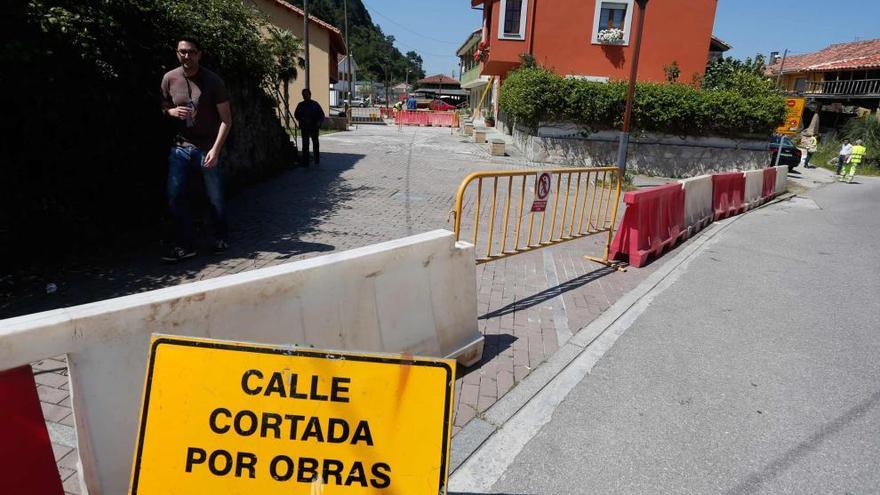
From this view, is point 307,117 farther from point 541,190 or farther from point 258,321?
point 258,321

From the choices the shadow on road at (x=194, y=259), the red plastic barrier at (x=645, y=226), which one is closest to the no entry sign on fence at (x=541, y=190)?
the red plastic barrier at (x=645, y=226)

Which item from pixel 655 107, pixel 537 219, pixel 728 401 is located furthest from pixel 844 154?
pixel 728 401

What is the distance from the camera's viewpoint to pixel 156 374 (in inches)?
70.1

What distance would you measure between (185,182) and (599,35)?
20.7 meters

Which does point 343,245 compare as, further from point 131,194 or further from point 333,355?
point 333,355

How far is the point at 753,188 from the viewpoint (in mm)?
12516

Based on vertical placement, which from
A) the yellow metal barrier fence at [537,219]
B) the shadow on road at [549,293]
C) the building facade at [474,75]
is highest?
the building facade at [474,75]

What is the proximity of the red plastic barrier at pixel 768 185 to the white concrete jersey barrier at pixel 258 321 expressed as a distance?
1303 cm

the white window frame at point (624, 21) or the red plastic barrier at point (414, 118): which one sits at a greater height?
the white window frame at point (624, 21)

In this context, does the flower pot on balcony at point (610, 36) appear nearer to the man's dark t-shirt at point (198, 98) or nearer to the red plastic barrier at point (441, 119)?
the red plastic barrier at point (441, 119)

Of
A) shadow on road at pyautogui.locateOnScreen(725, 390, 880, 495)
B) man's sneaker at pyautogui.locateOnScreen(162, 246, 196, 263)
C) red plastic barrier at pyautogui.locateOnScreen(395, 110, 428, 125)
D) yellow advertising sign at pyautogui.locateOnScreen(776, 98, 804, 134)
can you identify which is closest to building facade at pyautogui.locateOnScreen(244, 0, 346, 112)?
red plastic barrier at pyautogui.locateOnScreen(395, 110, 428, 125)

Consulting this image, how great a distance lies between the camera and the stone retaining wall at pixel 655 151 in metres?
16.8

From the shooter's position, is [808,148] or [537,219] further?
[808,148]

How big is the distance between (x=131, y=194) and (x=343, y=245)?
2.29m
